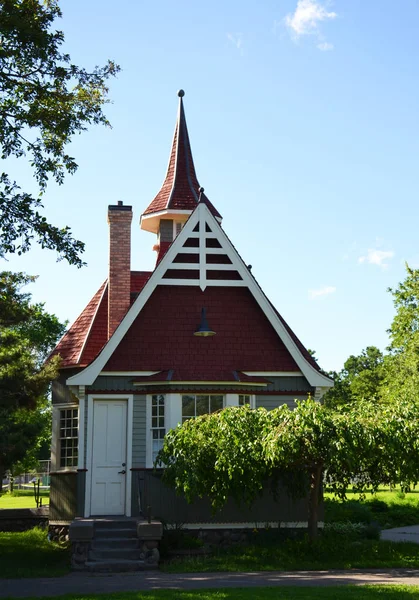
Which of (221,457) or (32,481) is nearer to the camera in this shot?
(221,457)

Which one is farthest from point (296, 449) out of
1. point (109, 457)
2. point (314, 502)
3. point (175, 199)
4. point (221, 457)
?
point (175, 199)

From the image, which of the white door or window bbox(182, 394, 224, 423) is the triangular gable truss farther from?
the white door

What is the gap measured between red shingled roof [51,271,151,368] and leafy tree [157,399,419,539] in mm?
3768

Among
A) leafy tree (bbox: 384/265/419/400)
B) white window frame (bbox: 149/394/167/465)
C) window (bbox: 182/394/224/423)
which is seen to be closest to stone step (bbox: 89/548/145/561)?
white window frame (bbox: 149/394/167/465)

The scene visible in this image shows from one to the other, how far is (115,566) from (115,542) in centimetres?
91

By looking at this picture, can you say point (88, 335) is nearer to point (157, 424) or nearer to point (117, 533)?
point (157, 424)

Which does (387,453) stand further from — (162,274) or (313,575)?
(162,274)

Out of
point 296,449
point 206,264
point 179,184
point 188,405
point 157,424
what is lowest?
point 296,449

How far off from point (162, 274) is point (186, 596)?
29.0ft

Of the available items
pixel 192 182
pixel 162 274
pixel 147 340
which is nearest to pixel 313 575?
pixel 147 340

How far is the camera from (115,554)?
1391cm

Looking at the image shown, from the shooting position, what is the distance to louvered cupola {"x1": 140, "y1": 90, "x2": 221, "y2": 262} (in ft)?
69.5

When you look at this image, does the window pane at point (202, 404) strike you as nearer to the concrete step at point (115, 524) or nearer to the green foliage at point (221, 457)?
the green foliage at point (221, 457)

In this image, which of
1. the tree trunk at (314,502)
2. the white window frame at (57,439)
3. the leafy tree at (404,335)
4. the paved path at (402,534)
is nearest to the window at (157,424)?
the white window frame at (57,439)
